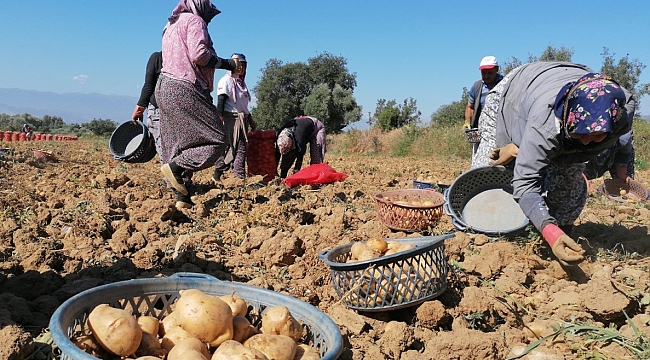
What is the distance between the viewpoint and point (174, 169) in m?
4.44

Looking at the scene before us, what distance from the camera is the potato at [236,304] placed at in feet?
6.26

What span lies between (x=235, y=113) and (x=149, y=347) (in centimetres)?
489

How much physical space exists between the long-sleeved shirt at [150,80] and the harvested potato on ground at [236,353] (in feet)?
13.6

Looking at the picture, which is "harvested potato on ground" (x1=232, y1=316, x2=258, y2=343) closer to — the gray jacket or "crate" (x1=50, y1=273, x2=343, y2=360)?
"crate" (x1=50, y1=273, x2=343, y2=360)

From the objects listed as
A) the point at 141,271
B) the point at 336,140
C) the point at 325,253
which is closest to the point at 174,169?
the point at 141,271

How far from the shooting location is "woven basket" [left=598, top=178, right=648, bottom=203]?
593cm

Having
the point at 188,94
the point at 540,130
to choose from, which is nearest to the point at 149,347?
the point at 540,130

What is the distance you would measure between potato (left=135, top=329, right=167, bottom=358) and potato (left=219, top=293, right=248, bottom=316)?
284 mm

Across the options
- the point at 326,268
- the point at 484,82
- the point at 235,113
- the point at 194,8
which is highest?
the point at 194,8

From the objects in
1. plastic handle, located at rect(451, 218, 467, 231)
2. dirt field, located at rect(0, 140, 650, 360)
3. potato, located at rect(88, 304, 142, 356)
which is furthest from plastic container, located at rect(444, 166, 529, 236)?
potato, located at rect(88, 304, 142, 356)

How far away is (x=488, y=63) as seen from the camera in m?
5.75

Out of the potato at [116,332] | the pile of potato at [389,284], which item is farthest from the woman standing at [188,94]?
the potato at [116,332]

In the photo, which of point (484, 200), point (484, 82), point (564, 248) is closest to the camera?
point (564, 248)

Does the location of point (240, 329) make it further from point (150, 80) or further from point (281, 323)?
point (150, 80)
